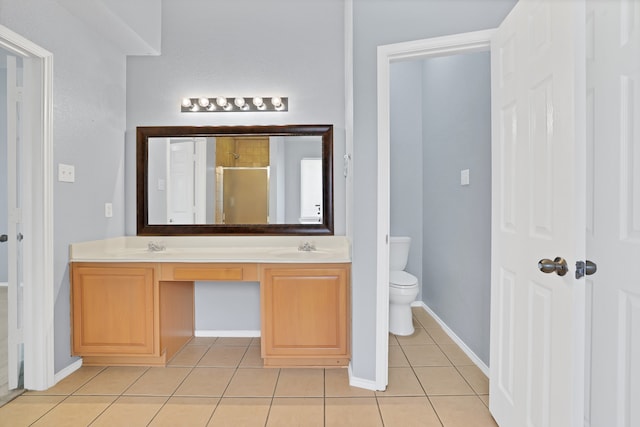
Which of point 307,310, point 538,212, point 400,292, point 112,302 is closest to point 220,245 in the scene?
point 112,302

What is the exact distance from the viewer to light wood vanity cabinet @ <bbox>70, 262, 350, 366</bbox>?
7.15 feet

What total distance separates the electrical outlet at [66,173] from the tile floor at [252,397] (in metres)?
1.23

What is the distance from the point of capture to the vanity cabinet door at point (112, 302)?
87.6 inches

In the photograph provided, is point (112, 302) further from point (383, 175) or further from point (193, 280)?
point (383, 175)

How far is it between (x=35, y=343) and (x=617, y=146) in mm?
2965

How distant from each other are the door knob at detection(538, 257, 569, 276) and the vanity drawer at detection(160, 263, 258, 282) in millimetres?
1572

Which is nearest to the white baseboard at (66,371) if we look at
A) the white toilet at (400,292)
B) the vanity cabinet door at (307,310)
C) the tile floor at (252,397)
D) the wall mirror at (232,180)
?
the tile floor at (252,397)

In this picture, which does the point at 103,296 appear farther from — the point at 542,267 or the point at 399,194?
the point at 399,194

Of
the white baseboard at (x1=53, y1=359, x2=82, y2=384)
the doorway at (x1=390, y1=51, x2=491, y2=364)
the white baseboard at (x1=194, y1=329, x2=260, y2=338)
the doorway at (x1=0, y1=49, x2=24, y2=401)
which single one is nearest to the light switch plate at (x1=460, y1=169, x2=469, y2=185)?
the doorway at (x1=390, y1=51, x2=491, y2=364)

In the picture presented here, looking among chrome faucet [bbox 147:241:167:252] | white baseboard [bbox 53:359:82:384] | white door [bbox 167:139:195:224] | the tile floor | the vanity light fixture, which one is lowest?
the tile floor

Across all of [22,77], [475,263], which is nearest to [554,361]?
[475,263]

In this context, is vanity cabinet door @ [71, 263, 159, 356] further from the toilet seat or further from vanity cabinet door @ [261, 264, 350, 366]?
the toilet seat

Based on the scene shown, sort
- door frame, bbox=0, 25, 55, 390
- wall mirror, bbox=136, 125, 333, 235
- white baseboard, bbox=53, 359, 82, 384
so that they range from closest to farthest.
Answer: door frame, bbox=0, 25, 55, 390 < white baseboard, bbox=53, 359, 82, 384 < wall mirror, bbox=136, 125, 333, 235

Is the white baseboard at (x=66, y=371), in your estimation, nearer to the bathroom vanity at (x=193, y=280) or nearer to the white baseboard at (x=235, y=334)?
the bathroom vanity at (x=193, y=280)
